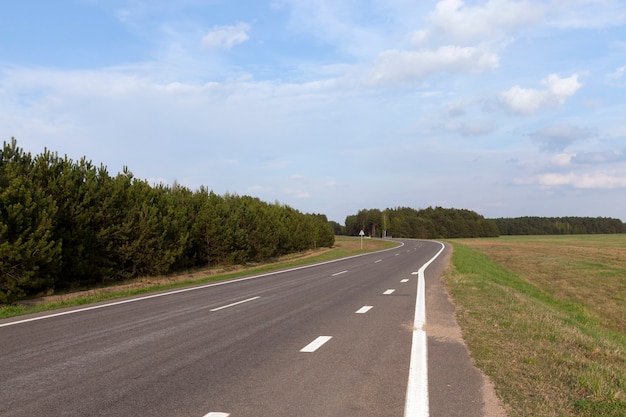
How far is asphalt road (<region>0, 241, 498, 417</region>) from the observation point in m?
4.84

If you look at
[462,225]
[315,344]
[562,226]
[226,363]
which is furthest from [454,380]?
[562,226]

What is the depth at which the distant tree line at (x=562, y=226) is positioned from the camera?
188 meters

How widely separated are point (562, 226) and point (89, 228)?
20289 centimetres

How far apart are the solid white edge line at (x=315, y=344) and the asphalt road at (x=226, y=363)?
0.10 feet

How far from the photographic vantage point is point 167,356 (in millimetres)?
6996

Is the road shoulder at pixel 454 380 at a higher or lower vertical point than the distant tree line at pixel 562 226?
lower

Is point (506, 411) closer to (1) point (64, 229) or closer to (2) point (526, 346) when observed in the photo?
(2) point (526, 346)

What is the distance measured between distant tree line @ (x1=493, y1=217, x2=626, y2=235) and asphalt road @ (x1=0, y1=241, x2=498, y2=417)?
194818 mm

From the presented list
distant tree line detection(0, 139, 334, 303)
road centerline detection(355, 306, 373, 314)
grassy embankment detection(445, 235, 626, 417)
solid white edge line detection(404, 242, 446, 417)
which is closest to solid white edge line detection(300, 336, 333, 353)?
solid white edge line detection(404, 242, 446, 417)

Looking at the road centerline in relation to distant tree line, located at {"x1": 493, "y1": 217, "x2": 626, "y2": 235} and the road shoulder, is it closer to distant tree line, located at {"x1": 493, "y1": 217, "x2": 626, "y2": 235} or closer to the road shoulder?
the road shoulder

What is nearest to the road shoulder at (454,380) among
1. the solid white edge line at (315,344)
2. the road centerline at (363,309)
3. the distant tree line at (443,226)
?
the solid white edge line at (315,344)

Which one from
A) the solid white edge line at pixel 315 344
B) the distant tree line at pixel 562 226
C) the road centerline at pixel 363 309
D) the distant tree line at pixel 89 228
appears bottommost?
the road centerline at pixel 363 309

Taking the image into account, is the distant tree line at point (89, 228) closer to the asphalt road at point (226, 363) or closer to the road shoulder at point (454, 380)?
the asphalt road at point (226, 363)

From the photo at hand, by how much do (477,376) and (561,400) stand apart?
1.13m
